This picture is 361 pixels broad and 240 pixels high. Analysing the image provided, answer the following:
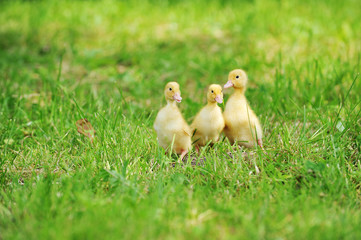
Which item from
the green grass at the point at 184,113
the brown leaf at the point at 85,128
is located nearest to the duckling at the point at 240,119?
the green grass at the point at 184,113

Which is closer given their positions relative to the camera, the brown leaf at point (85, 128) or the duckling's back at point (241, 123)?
the duckling's back at point (241, 123)

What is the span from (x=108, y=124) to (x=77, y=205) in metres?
0.97

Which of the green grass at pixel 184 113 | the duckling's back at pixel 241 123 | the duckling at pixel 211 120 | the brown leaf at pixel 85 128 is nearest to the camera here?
the green grass at pixel 184 113

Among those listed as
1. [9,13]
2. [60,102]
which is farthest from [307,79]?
[9,13]

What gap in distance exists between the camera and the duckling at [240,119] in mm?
3004

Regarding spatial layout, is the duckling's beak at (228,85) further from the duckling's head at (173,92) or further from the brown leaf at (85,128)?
the brown leaf at (85,128)

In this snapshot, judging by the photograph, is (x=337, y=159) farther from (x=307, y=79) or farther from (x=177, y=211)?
(x=307, y=79)

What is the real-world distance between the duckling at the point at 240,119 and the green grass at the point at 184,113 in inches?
4.8

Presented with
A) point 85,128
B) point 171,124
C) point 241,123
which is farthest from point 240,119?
point 85,128

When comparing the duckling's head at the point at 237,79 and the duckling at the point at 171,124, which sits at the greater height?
the duckling's head at the point at 237,79

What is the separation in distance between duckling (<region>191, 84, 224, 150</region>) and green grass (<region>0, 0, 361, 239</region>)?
0.15m

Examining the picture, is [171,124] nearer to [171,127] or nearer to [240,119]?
[171,127]

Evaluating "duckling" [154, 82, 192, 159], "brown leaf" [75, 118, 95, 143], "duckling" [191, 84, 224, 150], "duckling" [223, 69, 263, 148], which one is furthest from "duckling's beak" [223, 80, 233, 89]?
"brown leaf" [75, 118, 95, 143]

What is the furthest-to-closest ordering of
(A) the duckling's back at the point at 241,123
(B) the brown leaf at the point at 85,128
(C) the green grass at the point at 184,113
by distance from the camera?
1. (B) the brown leaf at the point at 85,128
2. (A) the duckling's back at the point at 241,123
3. (C) the green grass at the point at 184,113
